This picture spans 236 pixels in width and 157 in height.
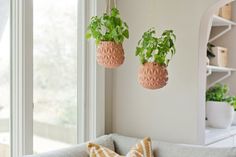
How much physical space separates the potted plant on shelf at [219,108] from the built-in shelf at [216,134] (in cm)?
7

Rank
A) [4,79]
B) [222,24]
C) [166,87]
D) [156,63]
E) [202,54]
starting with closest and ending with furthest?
[4,79] < [156,63] < [202,54] < [166,87] < [222,24]

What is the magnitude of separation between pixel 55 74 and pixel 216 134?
1.46 metres

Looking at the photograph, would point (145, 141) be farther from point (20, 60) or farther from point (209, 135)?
point (20, 60)

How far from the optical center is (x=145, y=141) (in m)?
2.48

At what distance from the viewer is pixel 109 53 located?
250 cm

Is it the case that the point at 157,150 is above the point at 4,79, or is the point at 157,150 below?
below

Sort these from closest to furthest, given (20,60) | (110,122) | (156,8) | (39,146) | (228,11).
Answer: (20,60)
(39,146)
(156,8)
(110,122)
(228,11)

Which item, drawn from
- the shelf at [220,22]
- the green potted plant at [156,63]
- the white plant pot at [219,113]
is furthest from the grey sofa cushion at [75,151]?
the shelf at [220,22]

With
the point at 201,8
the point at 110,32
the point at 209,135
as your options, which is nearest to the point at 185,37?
the point at 201,8

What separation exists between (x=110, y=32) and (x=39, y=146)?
0.99m

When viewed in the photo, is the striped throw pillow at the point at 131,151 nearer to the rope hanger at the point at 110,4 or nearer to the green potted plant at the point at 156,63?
the green potted plant at the point at 156,63

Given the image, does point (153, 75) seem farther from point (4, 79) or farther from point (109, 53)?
point (4, 79)

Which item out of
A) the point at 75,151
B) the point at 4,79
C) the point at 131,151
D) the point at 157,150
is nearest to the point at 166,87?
the point at 157,150

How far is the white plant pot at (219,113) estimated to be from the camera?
3.27m
